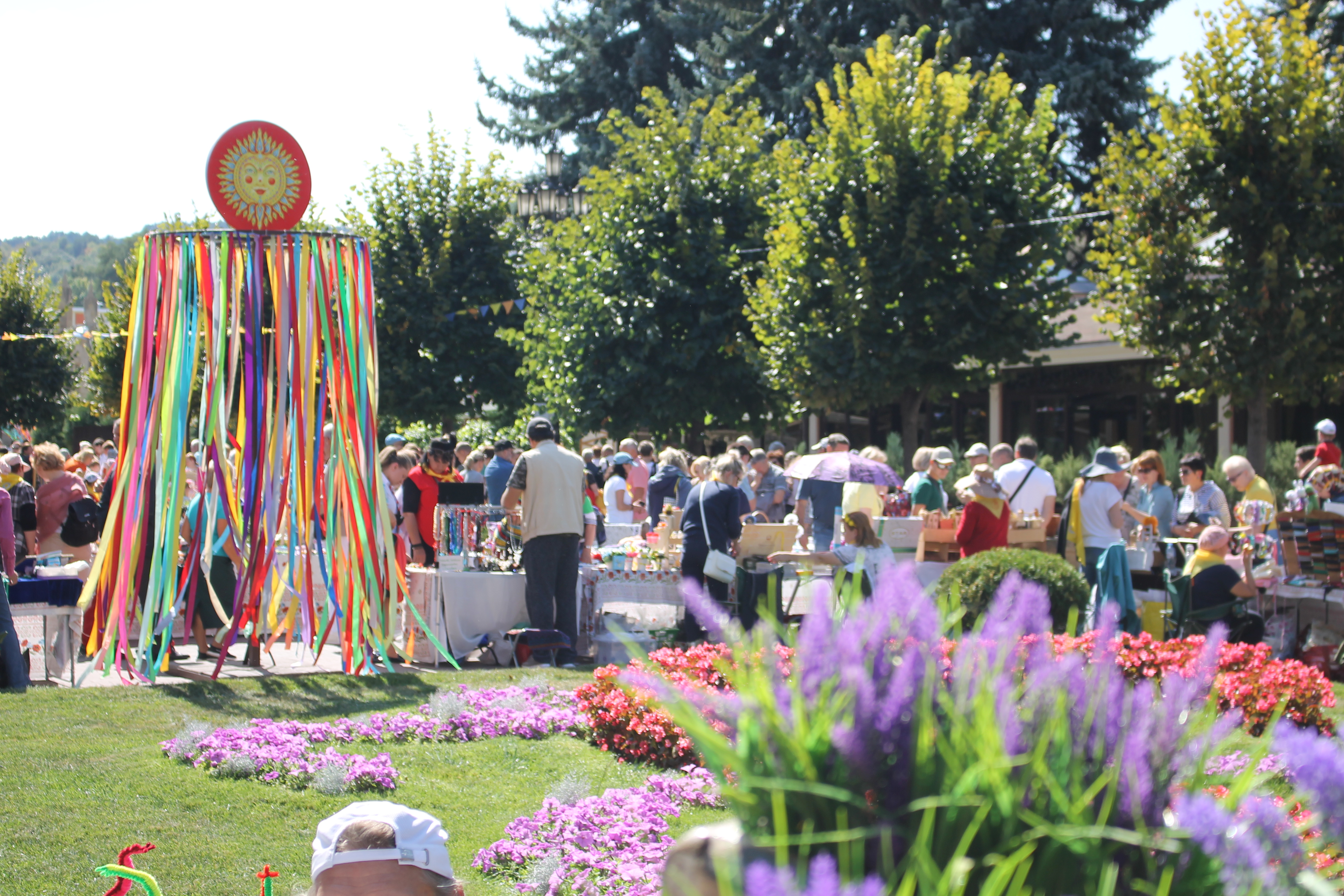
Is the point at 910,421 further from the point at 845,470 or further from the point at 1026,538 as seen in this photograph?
the point at 845,470

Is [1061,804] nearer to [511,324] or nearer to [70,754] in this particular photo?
[70,754]

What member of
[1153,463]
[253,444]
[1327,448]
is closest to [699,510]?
[253,444]

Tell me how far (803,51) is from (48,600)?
2598 cm

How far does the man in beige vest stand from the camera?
31.7ft

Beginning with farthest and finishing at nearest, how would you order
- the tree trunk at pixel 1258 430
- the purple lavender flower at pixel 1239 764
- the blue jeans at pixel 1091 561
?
1. the tree trunk at pixel 1258 430
2. the blue jeans at pixel 1091 561
3. the purple lavender flower at pixel 1239 764

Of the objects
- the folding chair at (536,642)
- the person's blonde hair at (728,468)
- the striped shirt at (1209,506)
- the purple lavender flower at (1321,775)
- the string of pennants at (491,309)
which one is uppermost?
the string of pennants at (491,309)

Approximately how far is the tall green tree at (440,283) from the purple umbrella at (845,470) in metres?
14.5

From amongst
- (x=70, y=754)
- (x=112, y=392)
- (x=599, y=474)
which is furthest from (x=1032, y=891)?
(x=112, y=392)

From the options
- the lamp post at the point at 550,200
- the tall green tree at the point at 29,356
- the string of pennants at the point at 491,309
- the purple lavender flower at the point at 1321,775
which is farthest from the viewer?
the tall green tree at the point at 29,356

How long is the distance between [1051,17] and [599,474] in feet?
60.3

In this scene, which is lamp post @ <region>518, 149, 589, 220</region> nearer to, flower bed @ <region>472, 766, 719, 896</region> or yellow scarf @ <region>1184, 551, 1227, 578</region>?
yellow scarf @ <region>1184, 551, 1227, 578</region>

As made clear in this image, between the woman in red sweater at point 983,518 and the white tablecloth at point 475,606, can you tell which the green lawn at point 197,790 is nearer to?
the white tablecloth at point 475,606

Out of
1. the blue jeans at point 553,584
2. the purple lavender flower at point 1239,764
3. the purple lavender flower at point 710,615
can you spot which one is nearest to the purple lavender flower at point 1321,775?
the purple lavender flower at point 1239,764

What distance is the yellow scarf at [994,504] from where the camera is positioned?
399 inches
